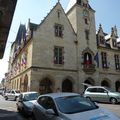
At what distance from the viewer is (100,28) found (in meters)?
35.2

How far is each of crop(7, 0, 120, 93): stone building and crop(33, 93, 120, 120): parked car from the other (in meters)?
18.2

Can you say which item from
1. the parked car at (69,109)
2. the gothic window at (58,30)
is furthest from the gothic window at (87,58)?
the parked car at (69,109)

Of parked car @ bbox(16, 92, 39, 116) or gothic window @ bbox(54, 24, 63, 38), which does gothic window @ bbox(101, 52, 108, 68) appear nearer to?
gothic window @ bbox(54, 24, 63, 38)

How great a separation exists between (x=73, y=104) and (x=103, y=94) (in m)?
14.4

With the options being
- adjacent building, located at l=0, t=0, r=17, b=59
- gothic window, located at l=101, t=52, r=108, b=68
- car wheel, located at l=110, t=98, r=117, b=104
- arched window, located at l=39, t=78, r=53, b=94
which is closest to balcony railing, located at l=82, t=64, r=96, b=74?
gothic window, located at l=101, t=52, r=108, b=68

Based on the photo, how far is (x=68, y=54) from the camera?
28891 millimetres

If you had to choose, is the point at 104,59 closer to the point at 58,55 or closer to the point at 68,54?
the point at 68,54

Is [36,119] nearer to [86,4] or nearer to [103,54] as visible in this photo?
[103,54]

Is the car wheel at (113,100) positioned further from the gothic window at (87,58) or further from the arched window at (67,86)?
the gothic window at (87,58)

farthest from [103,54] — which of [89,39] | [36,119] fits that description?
[36,119]

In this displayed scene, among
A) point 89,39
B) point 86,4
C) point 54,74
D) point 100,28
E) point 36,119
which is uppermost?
point 86,4

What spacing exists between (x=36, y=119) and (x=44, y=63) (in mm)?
18954

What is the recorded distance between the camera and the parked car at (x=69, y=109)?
18.5ft

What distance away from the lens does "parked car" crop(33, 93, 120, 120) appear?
565 centimetres
